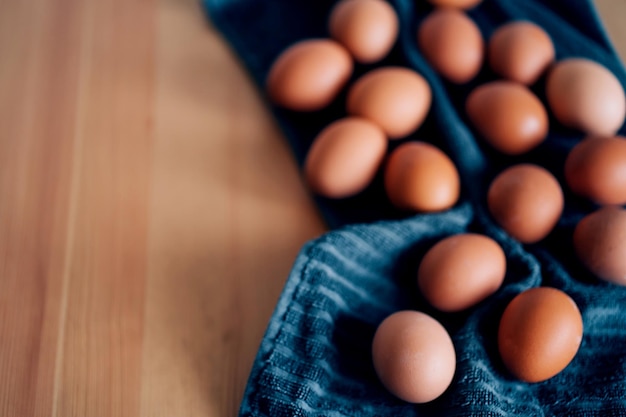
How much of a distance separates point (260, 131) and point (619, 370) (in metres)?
0.51

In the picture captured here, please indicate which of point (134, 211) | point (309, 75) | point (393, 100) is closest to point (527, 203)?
point (393, 100)

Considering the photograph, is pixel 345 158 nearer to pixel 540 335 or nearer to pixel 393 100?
pixel 393 100

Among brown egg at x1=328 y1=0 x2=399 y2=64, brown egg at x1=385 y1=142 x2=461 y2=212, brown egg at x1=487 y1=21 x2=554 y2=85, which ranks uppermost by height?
brown egg at x1=328 y1=0 x2=399 y2=64

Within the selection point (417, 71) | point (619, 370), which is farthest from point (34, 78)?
point (619, 370)

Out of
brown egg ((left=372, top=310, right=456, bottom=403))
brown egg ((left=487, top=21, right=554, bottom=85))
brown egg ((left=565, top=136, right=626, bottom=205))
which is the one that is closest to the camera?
brown egg ((left=372, top=310, right=456, bottom=403))

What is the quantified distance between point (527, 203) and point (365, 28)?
1.04 ft

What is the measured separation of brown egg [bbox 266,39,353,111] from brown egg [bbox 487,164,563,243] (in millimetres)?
254

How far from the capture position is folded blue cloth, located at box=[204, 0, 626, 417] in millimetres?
581

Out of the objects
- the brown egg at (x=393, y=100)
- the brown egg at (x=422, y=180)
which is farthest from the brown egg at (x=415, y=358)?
A: the brown egg at (x=393, y=100)

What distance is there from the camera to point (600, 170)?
0.66m

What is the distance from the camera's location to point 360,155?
27.8 inches

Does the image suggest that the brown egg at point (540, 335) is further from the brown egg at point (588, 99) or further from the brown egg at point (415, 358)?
the brown egg at point (588, 99)

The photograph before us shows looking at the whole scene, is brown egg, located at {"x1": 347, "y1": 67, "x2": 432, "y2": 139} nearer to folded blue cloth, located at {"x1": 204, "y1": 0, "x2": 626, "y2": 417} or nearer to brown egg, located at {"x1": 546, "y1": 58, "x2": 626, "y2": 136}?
folded blue cloth, located at {"x1": 204, "y1": 0, "x2": 626, "y2": 417}

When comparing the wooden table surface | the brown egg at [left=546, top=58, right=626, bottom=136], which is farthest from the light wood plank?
the brown egg at [left=546, top=58, right=626, bottom=136]
